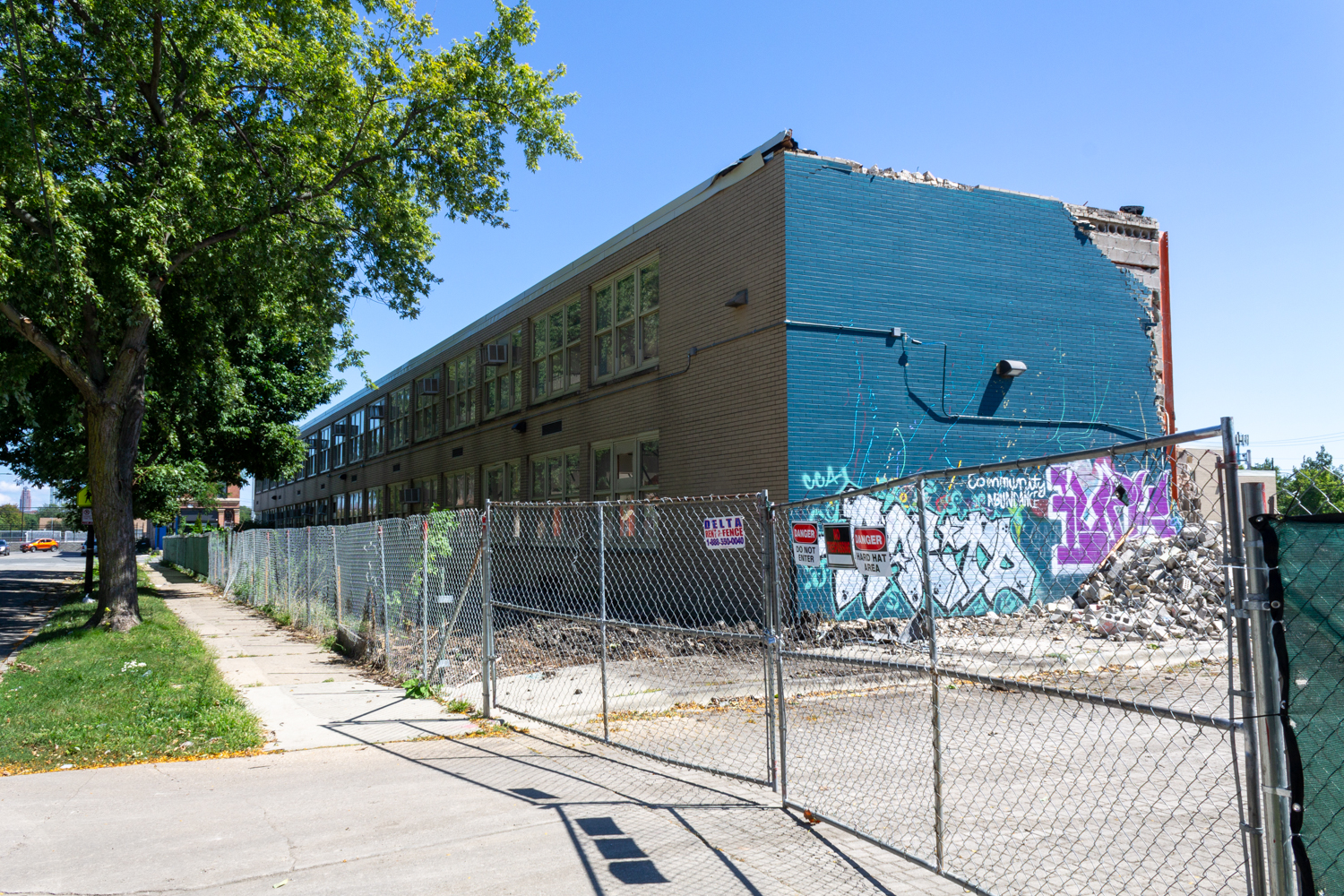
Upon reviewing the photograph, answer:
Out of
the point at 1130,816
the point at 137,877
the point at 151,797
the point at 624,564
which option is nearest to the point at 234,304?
the point at 624,564

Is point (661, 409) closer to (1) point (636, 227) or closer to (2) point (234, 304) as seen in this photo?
(1) point (636, 227)

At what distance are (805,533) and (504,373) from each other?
1924 centimetres

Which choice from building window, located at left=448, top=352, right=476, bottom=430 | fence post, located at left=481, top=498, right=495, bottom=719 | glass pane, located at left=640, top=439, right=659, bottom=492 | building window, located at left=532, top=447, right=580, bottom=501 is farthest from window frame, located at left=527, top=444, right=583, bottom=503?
fence post, located at left=481, top=498, right=495, bottom=719

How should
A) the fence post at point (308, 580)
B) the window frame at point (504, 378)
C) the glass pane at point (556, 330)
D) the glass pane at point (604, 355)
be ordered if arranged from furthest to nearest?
the window frame at point (504, 378)
the glass pane at point (556, 330)
the glass pane at point (604, 355)
the fence post at point (308, 580)

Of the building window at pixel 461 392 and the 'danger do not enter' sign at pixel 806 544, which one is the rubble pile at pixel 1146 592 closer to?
the 'danger do not enter' sign at pixel 806 544

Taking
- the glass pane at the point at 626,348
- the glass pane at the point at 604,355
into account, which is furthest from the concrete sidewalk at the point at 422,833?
the glass pane at the point at 604,355

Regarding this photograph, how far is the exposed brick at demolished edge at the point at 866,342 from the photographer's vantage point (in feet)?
46.1

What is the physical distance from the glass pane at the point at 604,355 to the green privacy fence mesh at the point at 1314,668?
16.4 m

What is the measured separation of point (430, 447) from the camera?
2941cm

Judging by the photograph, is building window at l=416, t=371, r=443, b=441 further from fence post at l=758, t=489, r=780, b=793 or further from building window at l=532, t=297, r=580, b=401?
fence post at l=758, t=489, r=780, b=793

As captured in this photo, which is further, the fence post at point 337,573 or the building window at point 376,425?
the building window at point 376,425

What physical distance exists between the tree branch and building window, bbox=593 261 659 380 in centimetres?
888

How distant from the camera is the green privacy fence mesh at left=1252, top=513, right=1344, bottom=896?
8.84 ft

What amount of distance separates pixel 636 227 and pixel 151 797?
44.3 feet
